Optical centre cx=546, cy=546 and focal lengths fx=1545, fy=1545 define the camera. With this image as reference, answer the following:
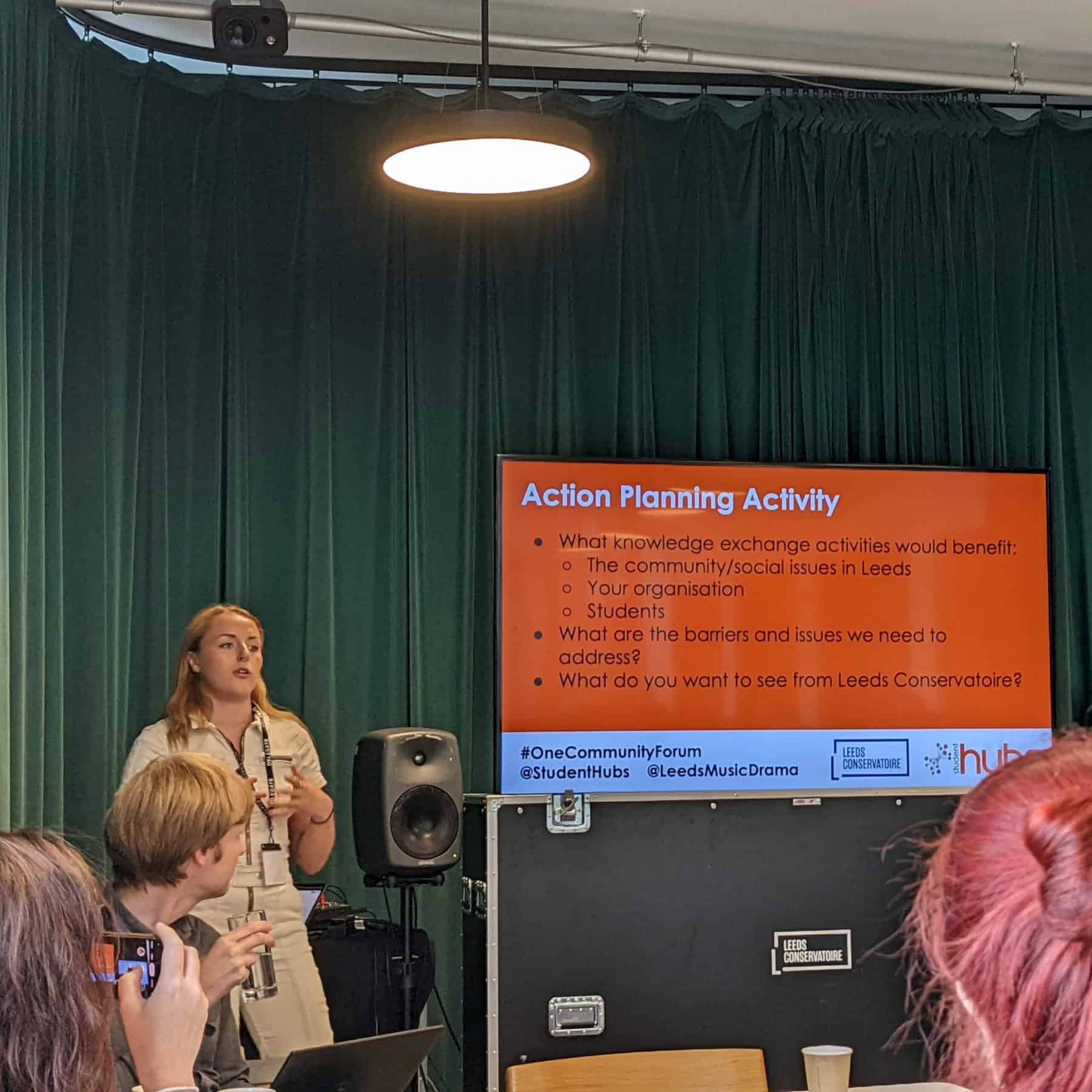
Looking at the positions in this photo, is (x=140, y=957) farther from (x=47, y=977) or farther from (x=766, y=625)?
(x=766, y=625)

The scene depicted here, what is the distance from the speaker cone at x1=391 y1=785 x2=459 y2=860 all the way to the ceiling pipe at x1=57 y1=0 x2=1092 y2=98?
222 centimetres

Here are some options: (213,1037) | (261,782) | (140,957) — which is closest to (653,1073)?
(213,1037)

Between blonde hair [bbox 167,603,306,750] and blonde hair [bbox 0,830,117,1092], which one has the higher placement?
blonde hair [bbox 167,603,306,750]

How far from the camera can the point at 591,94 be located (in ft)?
17.4

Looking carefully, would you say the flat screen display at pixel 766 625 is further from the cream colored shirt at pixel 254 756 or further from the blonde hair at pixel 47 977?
the blonde hair at pixel 47 977

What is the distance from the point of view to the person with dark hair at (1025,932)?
32.0 inches

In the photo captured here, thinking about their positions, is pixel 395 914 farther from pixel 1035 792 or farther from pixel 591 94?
pixel 1035 792

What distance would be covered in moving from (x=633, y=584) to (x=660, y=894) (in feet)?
5.70

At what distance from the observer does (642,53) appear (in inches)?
187

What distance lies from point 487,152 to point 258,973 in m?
2.00

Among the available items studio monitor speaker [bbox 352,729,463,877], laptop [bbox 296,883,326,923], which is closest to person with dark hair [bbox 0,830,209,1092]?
studio monitor speaker [bbox 352,729,463,877]

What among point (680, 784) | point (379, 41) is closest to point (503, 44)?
point (379, 41)

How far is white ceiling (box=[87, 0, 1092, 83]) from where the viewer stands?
4668mm

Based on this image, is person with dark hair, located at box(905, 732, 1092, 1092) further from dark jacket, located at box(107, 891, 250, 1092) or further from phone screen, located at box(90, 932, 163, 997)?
dark jacket, located at box(107, 891, 250, 1092)
